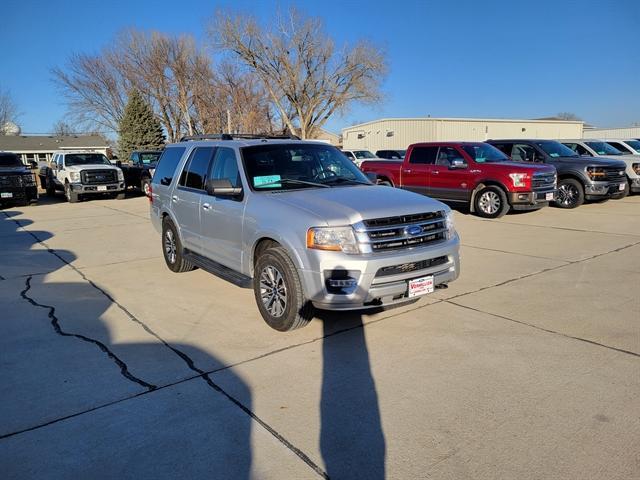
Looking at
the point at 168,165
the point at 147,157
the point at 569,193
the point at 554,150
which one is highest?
the point at 147,157

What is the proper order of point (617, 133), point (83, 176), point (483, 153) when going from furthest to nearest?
point (617, 133) < point (83, 176) < point (483, 153)

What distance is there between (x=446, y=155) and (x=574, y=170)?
3714mm

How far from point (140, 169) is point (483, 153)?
1520 centimetres

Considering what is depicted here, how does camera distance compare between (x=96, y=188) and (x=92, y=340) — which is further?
(x=96, y=188)

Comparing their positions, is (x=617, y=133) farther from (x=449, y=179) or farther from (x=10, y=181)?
(x=10, y=181)

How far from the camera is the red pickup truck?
11211 millimetres

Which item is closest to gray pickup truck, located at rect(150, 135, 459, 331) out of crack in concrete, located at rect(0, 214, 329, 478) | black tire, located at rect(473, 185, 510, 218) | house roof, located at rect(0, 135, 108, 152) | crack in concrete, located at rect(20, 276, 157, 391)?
crack in concrete, located at rect(0, 214, 329, 478)

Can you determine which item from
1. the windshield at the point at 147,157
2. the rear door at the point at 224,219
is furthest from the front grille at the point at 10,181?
the rear door at the point at 224,219

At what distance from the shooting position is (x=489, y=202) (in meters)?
11.8

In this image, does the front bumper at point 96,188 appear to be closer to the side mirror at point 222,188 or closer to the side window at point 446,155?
the side window at point 446,155

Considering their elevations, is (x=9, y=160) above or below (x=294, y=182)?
above

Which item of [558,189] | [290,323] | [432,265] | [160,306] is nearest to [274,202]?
[290,323]

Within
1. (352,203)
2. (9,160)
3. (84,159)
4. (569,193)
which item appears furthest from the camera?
(84,159)

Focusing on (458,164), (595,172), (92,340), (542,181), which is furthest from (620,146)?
(92,340)
